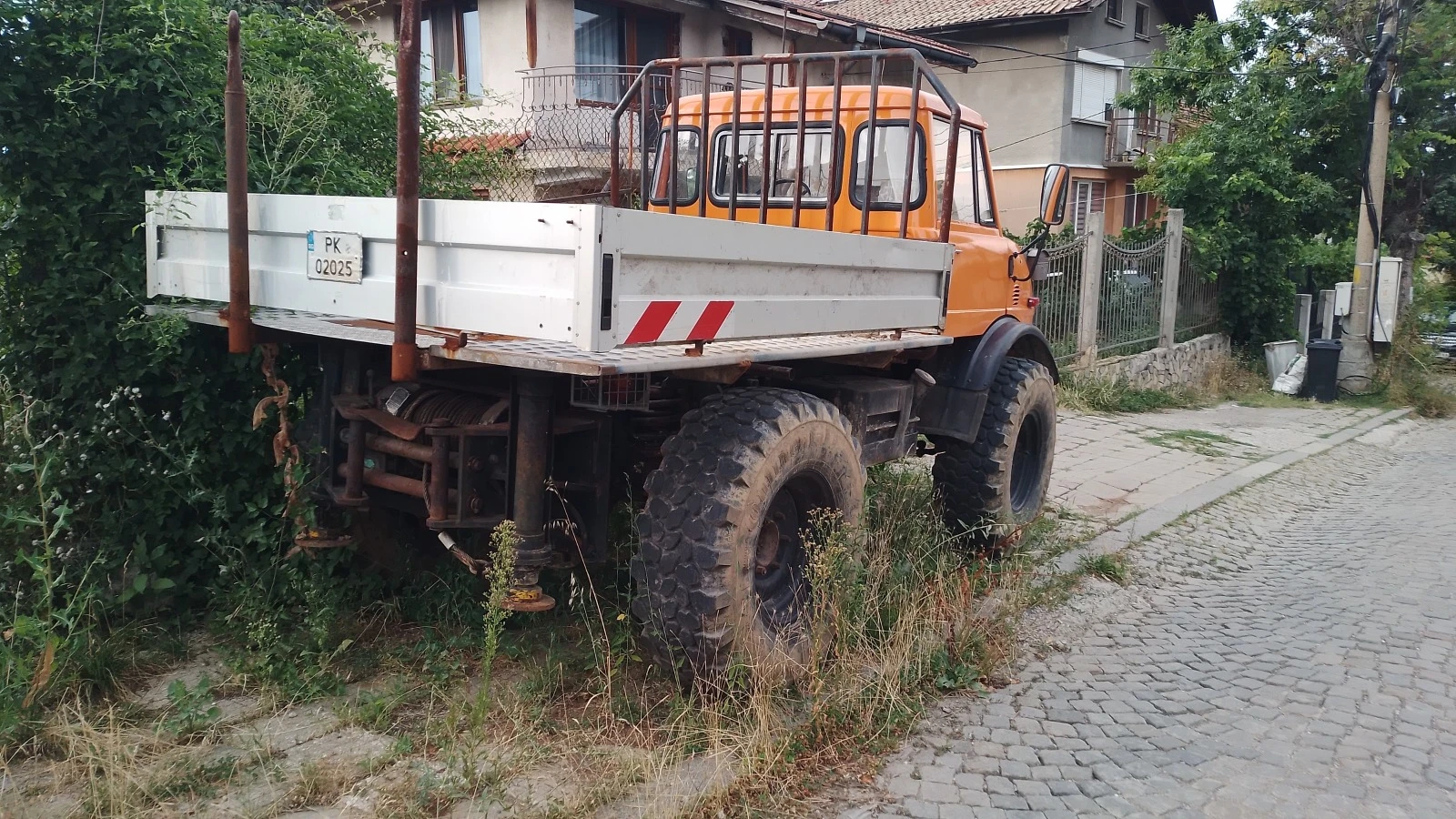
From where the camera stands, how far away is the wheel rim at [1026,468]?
6.50 metres

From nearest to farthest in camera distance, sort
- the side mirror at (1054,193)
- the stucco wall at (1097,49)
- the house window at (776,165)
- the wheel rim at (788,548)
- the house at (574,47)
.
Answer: the wheel rim at (788,548) → the house window at (776,165) → the side mirror at (1054,193) → the house at (574,47) → the stucco wall at (1097,49)

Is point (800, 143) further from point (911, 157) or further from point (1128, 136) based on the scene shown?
point (1128, 136)

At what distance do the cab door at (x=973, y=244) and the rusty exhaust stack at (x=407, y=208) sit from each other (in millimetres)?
2840

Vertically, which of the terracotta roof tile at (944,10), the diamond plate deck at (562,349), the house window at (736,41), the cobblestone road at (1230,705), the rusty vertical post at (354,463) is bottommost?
the cobblestone road at (1230,705)

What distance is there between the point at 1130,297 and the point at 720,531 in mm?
11527

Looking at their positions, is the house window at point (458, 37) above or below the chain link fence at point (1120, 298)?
above

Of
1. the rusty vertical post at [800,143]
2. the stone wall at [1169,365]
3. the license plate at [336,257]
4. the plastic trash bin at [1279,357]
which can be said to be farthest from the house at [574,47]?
the license plate at [336,257]

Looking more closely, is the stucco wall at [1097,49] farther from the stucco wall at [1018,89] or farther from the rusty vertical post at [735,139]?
the rusty vertical post at [735,139]

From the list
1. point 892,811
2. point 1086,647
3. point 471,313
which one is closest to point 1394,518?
point 1086,647

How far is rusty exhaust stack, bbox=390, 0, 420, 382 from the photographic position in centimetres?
330

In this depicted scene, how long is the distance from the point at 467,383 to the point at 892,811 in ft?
6.90

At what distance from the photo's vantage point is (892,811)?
11.1 feet

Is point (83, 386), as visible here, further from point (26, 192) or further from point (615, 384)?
point (615, 384)

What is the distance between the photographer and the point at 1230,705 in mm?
4320
